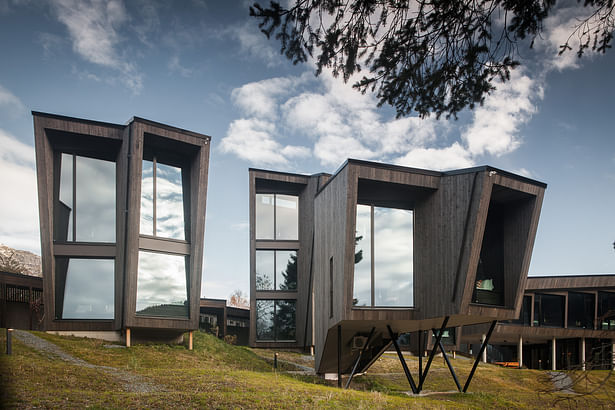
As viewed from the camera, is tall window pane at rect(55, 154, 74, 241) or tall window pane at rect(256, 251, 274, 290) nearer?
tall window pane at rect(55, 154, 74, 241)

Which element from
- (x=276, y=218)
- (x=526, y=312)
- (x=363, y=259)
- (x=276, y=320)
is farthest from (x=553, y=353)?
(x=363, y=259)

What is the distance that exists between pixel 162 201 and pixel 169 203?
12.7 inches

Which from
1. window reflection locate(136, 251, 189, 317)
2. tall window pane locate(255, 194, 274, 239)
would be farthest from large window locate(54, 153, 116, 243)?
tall window pane locate(255, 194, 274, 239)

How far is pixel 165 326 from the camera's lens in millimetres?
19828

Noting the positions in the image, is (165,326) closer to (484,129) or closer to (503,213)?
(503,213)

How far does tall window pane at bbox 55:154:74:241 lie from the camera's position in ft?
65.7

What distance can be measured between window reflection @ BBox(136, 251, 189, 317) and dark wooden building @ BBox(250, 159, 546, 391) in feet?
18.1

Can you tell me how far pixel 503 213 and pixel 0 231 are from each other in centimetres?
1505

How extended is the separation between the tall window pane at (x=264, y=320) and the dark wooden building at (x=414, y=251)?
365 inches

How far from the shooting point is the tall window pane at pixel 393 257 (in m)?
16.5

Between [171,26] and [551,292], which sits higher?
[171,26]

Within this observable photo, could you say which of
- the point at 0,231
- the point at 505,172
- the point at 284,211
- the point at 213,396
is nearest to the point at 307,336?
the point at 284,211

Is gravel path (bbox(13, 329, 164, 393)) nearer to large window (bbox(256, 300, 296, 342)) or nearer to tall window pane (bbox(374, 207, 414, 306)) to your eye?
tall window pane (bbox(374, 207, 414, 306))

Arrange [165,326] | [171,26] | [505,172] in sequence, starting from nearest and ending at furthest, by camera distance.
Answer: [171,26] → [505,172] → [165,326]
